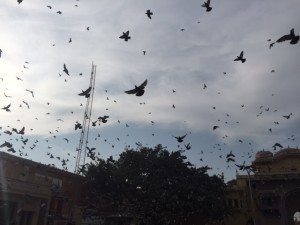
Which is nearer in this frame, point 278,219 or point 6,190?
point 6,190

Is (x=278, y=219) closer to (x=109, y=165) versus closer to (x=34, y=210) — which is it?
(x=109, y=165)

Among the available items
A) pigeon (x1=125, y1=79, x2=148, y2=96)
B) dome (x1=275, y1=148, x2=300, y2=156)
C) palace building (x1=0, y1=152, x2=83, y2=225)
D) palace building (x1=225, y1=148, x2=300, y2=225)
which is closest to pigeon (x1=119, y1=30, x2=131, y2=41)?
pigeon (x1=125, y1=79, x2=148, y2=96)

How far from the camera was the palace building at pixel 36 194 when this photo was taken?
88.4ft

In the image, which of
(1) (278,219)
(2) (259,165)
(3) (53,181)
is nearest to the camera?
(3) (53,181)

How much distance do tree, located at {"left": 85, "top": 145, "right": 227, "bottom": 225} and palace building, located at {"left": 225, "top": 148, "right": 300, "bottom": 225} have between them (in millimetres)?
5729

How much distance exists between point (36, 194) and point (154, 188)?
37.2 feet

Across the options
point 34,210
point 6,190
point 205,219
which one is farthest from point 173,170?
point 6,190

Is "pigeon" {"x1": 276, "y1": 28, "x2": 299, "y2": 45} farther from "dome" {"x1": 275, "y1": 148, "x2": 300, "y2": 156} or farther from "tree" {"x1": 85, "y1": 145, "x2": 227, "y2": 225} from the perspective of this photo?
"dome" {"x1": 275, "y1": 148, "x2": 300, "y2": 156}

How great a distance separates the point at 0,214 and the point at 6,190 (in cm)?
190

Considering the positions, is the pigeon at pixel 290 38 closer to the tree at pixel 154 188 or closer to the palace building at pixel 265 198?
the tree at pixel 154 188

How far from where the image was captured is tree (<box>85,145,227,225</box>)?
33.8 m

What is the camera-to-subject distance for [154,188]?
3400 cm

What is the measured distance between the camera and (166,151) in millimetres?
38250

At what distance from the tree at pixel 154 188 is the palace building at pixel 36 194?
6.64 ft
